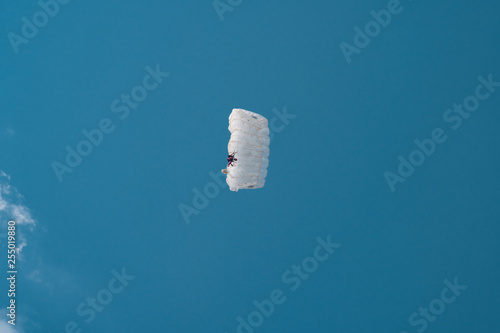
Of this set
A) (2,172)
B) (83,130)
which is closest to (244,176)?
(83,130)

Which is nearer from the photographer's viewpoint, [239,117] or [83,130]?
[239,117]

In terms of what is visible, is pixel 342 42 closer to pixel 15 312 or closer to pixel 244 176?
pixel 244 176

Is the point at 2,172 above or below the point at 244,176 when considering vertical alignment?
above

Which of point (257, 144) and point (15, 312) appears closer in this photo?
point (257, 144)

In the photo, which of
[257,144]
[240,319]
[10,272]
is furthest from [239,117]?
[10,272]

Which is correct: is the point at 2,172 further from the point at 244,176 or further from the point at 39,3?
the point at 244,176

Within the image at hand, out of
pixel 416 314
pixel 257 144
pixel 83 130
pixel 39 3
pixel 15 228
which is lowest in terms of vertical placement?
pixel 416 314
